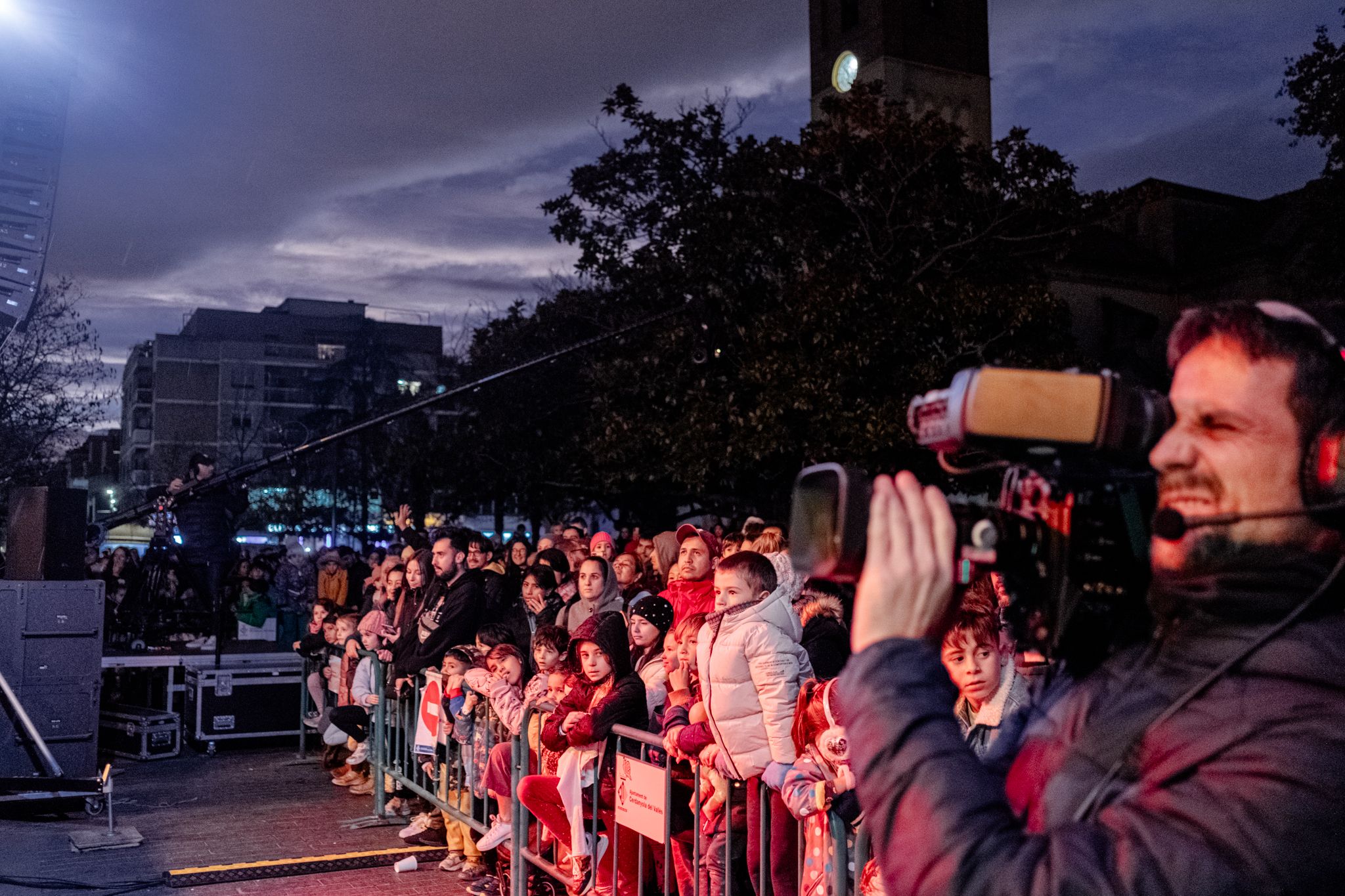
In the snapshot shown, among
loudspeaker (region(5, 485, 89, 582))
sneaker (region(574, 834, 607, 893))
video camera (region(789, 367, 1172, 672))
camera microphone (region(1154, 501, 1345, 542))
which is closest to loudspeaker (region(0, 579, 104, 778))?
loudspeaker (region(5, 485, 89, 582))

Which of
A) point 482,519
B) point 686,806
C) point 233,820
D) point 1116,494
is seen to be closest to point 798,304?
point 233,820

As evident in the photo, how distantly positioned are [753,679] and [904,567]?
4.01m

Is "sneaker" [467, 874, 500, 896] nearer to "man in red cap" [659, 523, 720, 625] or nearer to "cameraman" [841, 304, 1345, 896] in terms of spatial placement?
"man in red cap" [659, 523, 720, 625]

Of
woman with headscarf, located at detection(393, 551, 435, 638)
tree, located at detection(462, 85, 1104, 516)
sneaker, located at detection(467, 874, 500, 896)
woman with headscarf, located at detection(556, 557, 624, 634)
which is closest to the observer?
sneaker, located at detection(467, 874, 500, 896)

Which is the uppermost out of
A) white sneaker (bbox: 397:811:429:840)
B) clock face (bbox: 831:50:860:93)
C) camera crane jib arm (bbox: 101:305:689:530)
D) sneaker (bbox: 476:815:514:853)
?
clock face (bbox: 831:50:860:93)

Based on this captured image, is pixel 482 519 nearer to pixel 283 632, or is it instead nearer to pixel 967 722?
pixel 283 632

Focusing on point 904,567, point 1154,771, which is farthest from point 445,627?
point 1154,771

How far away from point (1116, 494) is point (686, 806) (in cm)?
451

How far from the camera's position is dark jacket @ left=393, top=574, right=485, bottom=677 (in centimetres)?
871

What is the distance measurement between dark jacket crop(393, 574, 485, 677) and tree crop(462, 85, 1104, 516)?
330 inches

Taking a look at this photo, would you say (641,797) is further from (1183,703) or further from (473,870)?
(1183,703)

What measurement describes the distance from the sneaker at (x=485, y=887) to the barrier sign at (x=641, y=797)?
1.95 m

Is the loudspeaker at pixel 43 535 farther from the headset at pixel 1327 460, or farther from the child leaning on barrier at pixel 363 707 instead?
the headset at pixel 1327 460

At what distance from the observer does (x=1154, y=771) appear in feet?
4.23
